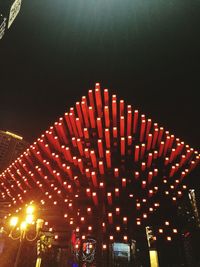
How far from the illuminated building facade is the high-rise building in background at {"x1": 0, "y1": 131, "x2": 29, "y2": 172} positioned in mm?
17895

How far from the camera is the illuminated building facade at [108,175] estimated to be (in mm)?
8758

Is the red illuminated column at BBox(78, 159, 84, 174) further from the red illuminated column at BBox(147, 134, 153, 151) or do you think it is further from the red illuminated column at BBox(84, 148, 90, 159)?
the red illuminated column at BBox(147, 134, 153, 151)

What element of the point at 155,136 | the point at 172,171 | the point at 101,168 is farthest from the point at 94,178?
the point at 172,171

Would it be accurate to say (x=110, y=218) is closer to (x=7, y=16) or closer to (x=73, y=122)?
(x=73, y=122)

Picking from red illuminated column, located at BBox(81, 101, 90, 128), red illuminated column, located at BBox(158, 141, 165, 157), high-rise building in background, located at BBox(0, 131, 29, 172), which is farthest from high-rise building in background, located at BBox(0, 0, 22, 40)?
high-rise building in background, located at BBox(0, 131, 29, 172)

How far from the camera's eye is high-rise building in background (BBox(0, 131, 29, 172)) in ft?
90.7

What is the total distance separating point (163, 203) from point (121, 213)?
2.57 metres

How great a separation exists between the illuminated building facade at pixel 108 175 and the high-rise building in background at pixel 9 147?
58.7 ft

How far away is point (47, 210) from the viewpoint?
1546cm

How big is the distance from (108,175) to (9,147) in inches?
930

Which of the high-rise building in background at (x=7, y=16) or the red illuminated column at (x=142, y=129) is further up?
the high-rise building in background at (x=7, y=16)

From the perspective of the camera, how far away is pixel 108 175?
9.36 metres

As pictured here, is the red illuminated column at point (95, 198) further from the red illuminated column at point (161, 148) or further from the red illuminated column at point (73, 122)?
the red illuminated column at point (161, 148)

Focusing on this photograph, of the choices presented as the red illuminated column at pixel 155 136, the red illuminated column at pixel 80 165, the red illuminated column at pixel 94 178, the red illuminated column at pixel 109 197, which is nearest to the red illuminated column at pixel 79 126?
the red illuminated column at pixel 80 165
